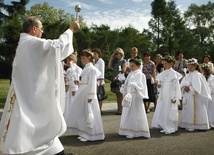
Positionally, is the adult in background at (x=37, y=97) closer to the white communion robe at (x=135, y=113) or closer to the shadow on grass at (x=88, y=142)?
the shadow on grass at (x=88, y=142)

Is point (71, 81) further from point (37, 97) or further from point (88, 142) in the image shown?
point (37, 97)

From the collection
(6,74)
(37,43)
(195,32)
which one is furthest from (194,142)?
(195,32)

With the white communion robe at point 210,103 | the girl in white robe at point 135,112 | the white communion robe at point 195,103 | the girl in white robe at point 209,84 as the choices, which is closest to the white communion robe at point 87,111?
the girl in white robe at point 135,112

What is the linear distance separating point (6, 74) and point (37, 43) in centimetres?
3037

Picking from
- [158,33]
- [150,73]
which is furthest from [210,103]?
[158,33]

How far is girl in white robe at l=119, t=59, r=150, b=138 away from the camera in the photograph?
7074 mm

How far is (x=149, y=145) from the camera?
20.8ft

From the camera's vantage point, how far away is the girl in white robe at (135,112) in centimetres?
707

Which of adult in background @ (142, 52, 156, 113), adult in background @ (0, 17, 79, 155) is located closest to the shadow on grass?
adult in background @ (0, 17, 79, 155)

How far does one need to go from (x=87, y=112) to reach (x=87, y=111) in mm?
23

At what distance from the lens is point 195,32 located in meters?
62.2

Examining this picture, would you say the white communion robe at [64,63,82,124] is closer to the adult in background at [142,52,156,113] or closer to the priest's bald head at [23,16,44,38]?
the adult in background at [142,52,156,113]

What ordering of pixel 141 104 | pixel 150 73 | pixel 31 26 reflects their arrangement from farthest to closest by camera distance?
pixel 150 73 → pixel 141 104 → pixel 31 26

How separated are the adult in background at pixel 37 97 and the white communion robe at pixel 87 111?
2.35 metres
